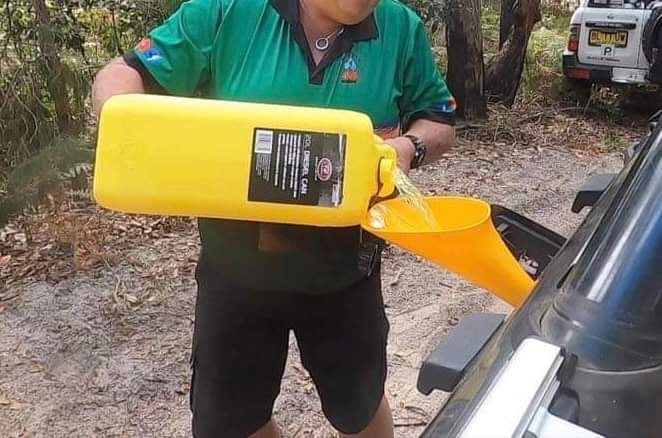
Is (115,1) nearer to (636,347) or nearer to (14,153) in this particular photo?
(14,153)

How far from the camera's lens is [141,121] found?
1270 millimetres

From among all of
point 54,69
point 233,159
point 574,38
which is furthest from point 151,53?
point 574,38

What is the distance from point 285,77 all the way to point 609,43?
5.98 meters

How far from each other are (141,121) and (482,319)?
0.66m

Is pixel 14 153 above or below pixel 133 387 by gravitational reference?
above

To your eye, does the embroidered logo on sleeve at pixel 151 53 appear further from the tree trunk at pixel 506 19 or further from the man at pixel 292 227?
the tree trunk at pixel 506 19

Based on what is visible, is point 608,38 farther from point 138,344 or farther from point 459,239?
point 459,239

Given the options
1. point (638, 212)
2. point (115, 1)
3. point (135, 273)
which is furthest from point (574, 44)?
point (638, 212)

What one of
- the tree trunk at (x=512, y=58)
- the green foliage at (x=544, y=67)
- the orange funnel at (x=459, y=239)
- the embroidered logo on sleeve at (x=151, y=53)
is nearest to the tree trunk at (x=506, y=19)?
the tree trunk at (x=512, y=58)

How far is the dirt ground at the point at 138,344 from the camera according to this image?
2943 millimetres

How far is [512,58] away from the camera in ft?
23.5

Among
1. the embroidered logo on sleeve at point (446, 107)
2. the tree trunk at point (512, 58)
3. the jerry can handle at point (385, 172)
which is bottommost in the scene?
the tree trunk at point (512, 58)

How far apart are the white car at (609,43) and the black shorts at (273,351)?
5324mm

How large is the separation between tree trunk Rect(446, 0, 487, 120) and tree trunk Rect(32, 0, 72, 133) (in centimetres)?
342
